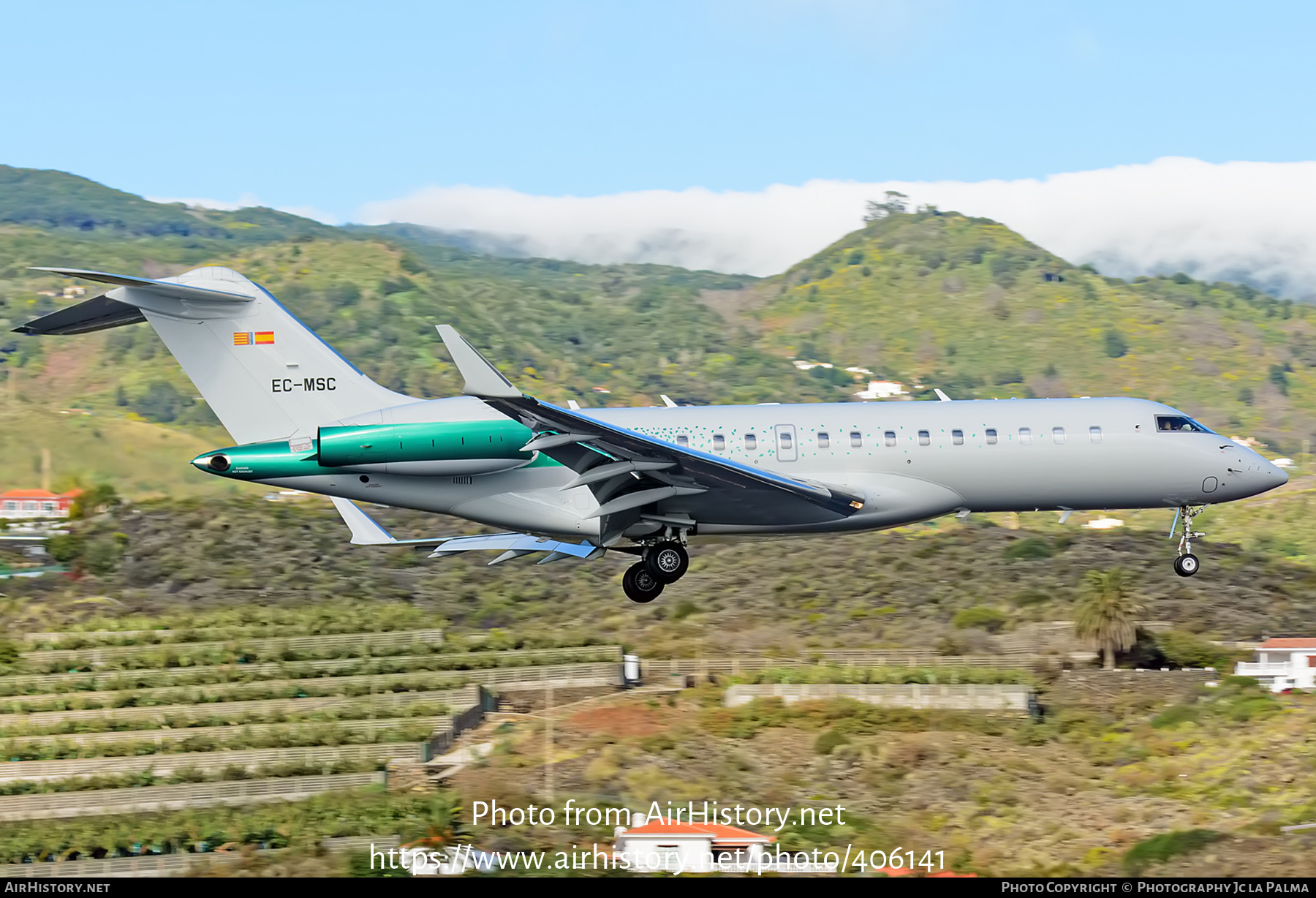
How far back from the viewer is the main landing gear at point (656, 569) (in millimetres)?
27375

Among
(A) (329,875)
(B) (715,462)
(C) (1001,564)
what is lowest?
(A) (329,875)

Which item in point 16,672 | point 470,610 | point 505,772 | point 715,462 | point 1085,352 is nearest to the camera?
point 715,462

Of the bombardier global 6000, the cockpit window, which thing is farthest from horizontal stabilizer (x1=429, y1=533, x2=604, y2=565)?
the cockpit window

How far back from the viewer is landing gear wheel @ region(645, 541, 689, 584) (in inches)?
1078

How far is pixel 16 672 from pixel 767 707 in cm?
2952

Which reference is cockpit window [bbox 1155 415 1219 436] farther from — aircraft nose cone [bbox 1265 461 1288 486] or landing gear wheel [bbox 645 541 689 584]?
landing gear wheel [bbox 645 541 689 584]

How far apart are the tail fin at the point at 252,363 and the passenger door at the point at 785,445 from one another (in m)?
7.91

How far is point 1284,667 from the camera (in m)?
50.5

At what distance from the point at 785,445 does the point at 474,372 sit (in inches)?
302

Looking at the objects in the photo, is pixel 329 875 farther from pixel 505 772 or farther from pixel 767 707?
pixel 767 707

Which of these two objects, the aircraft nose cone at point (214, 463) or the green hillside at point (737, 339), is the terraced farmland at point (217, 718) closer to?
the aircraft nose cone at point (214, 463)

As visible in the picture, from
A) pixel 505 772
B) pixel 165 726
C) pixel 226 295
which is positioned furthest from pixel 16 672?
pixel 226 295

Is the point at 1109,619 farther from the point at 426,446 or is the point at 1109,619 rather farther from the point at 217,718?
the point at 426,446

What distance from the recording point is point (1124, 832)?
1497 inches
